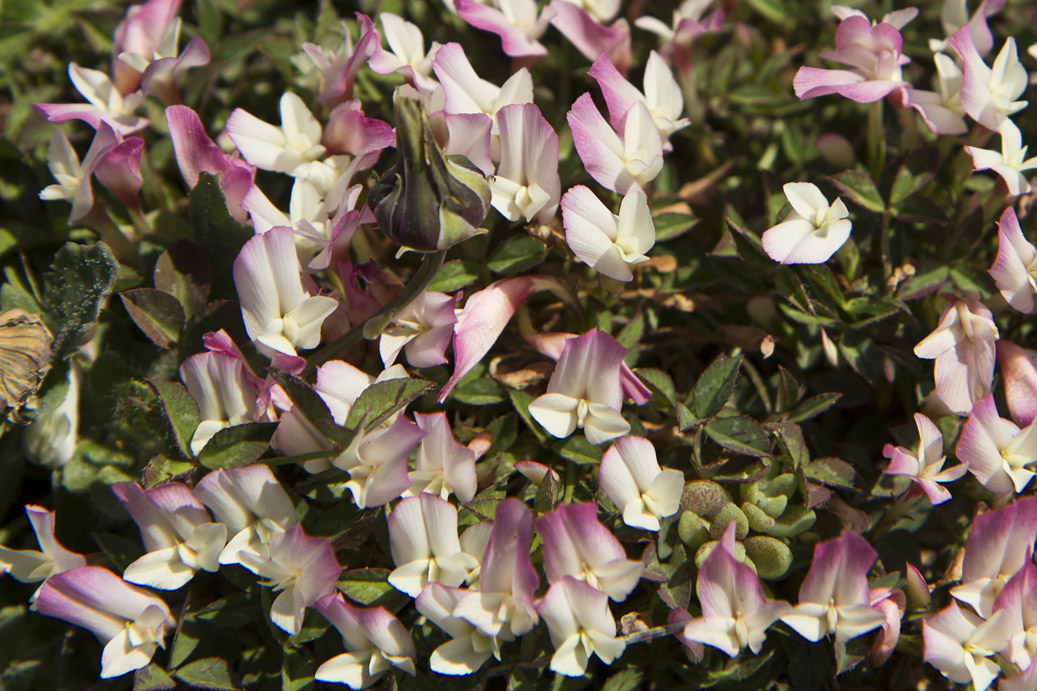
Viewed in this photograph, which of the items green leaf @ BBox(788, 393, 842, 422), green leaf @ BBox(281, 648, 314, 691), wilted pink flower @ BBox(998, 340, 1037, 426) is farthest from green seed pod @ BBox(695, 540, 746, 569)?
green leaf @ BBox(281, 648, 314, 691)

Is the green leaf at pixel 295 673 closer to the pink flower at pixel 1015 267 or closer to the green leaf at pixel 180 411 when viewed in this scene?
the green leaf at pixel 180 411

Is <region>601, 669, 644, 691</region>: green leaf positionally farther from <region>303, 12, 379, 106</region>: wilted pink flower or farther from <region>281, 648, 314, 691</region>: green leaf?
<region>303, 12, 379, 106</region>: wilted pink flower

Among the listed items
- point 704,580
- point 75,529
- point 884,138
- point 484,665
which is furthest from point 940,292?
point 75,529

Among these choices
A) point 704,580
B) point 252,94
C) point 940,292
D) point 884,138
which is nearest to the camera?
point 704,580

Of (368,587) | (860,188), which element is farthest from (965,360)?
(368,587)

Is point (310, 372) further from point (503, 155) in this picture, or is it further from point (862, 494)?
point (862, 494)

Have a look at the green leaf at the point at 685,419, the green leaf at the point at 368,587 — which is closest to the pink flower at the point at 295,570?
the green leaf at the point at 368,587
